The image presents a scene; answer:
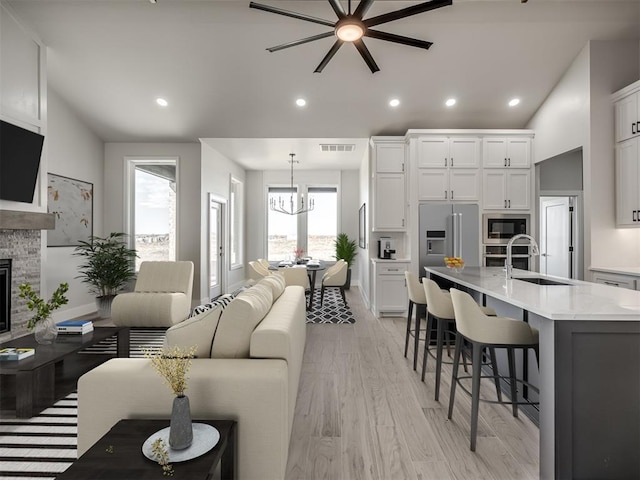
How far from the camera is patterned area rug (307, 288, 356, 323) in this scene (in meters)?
5.16

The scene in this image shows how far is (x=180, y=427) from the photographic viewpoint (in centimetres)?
134

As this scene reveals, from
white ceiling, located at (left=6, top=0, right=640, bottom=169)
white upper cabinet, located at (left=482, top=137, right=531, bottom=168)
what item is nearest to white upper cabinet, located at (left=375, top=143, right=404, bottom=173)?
white ceiling, located at (left=6, top=0, right=640, bottom=169)

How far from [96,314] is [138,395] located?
492 cm

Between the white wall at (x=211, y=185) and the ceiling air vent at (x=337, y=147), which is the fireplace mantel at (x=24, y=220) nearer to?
the white wall at (x=211, y=185)

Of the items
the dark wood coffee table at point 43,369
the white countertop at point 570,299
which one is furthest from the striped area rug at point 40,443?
the white countertop at point 570,299

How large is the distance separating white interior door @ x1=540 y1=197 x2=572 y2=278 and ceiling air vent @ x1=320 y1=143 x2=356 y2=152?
139 inches

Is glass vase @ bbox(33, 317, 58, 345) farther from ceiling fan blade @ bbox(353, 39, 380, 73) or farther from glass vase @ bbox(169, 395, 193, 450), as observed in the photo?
ceiling fan blade @ bbox(353, 39, 380, 73)

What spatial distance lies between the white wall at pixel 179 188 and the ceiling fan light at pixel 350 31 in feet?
13.7

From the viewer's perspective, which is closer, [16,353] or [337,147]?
[16,353]

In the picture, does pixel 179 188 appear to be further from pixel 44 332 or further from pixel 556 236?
pixel 556 236

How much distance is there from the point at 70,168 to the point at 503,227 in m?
6.76

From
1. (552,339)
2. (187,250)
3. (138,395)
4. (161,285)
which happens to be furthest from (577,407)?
(187,250)

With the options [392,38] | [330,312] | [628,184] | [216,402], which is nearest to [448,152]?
[628,184]

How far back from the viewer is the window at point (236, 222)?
802cm
